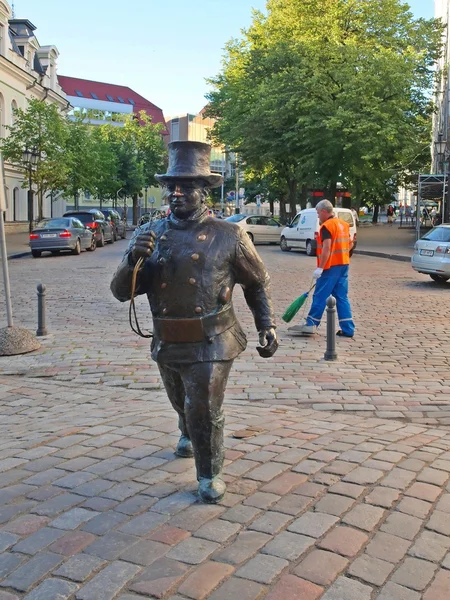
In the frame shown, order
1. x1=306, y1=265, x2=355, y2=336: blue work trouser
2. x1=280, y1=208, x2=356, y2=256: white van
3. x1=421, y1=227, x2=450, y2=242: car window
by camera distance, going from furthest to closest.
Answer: x1=280, y1=208, x2=356, y2=256: white van, x1=421, y1=227, x2=450, y2=242: car window, x1=306, y1=265, x2=355, y2=336: blue work trouser

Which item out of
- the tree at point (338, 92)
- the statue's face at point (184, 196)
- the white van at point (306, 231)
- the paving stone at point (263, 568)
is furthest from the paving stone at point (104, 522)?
the tree at point (338, 92)

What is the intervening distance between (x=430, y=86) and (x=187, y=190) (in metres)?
35.6

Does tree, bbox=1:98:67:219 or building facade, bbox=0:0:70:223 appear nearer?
tree, bbox=1:98:67:219

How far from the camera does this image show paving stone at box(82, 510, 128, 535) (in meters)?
3.38

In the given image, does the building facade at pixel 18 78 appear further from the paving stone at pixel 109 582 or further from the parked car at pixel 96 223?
the paving stone at pixel 109 582

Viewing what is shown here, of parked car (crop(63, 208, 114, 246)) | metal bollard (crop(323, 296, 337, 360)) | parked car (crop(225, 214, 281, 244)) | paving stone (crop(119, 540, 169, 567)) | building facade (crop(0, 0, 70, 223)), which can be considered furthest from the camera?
building facade (crop(0, 0, 70, 223))

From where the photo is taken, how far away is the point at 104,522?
3461 mm

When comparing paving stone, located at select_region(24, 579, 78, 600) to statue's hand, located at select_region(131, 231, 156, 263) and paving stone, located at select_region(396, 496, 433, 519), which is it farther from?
paving stone, located at select_region(396, 496, 433, 519)

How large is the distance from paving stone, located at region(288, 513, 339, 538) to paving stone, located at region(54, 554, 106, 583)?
911 millimetres

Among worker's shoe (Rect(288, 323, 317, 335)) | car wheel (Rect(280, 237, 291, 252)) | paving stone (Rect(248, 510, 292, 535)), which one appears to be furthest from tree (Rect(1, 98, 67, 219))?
paving stone (Rect(248, 510, 292, 535))

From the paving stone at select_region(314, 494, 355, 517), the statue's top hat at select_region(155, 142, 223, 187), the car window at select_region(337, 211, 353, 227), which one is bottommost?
the paving stone at select_region(314, 494, 355, 517)

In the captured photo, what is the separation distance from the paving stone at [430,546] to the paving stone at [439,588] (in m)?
0.12

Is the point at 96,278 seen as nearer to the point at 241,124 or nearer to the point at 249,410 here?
the point at 249,410

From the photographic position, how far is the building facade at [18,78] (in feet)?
147
